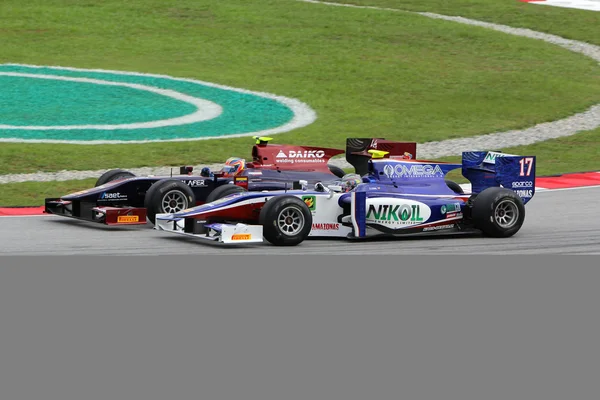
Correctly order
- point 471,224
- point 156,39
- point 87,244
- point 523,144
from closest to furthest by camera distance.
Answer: point 87,244, point 471,224, point 523,144, point 156,39

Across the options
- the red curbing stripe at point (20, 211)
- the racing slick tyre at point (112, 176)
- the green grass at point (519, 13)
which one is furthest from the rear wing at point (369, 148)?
the green grass at point (519, 13)

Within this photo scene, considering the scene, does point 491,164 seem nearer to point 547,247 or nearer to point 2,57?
point 547,247

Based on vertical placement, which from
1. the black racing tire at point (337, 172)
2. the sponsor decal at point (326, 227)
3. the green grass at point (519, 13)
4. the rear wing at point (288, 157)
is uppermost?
the green grass at point (519, 13)

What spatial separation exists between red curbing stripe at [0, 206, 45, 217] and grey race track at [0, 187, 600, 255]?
0.58m

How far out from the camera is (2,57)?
1309 inches

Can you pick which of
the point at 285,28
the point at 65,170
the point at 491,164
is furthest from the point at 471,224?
the point at 285,28

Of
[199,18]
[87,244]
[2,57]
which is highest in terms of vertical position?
[199,18]

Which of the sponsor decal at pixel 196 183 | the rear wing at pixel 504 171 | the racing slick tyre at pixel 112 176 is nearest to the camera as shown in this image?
the rear wing at pixel 504 171

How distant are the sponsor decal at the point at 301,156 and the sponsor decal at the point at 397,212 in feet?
10.2

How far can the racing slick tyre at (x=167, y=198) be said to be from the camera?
49.6 ft

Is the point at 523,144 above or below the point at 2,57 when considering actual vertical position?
below

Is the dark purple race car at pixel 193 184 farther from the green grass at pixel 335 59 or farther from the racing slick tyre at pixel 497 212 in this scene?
the green grass at pixel 335 59

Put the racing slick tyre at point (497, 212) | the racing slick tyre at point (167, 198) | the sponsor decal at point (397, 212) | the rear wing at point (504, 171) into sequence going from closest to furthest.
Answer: the sponsor decal at point (397, 212) → the racing slick tyre at point (497, 212) → the racing slick tyre at point (167, 198) → the rear wing at point (504, 171)

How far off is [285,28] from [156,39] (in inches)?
198
